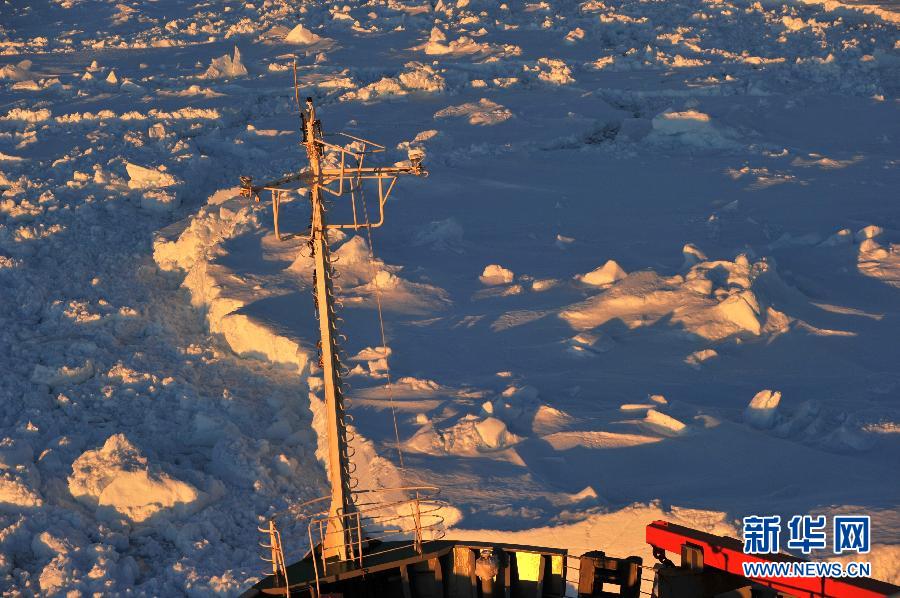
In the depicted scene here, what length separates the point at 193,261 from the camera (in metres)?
16.3

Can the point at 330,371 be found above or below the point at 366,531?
above

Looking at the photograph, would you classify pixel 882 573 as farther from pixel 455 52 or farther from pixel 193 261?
pixel 455 52

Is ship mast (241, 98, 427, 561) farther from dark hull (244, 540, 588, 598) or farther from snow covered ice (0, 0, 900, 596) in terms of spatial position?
snow covered ice (0, 0, 900, 596)

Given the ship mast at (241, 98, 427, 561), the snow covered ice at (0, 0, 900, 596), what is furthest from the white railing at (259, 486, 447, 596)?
the snow covered ice at (0, 0, 900, 596)

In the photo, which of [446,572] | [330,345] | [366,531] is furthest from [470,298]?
[330,345]

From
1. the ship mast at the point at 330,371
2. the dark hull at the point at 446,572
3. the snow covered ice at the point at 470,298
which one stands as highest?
the ship mast at the point at 330,371

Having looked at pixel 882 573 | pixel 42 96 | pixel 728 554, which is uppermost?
pixel 728 554

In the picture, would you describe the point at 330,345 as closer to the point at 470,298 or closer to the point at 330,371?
the point at 330,371

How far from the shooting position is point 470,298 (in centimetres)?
1460

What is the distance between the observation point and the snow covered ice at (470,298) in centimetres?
1040

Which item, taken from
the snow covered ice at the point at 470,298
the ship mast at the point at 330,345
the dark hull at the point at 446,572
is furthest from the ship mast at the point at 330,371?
the snow covered ice at the point at 470,298

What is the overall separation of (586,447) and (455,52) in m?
18.0

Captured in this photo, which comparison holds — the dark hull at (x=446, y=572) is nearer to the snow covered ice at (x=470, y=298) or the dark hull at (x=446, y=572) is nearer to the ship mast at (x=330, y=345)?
the ship mast at (x=330, y=345)

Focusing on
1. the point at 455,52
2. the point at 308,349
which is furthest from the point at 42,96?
the point at 308,349
